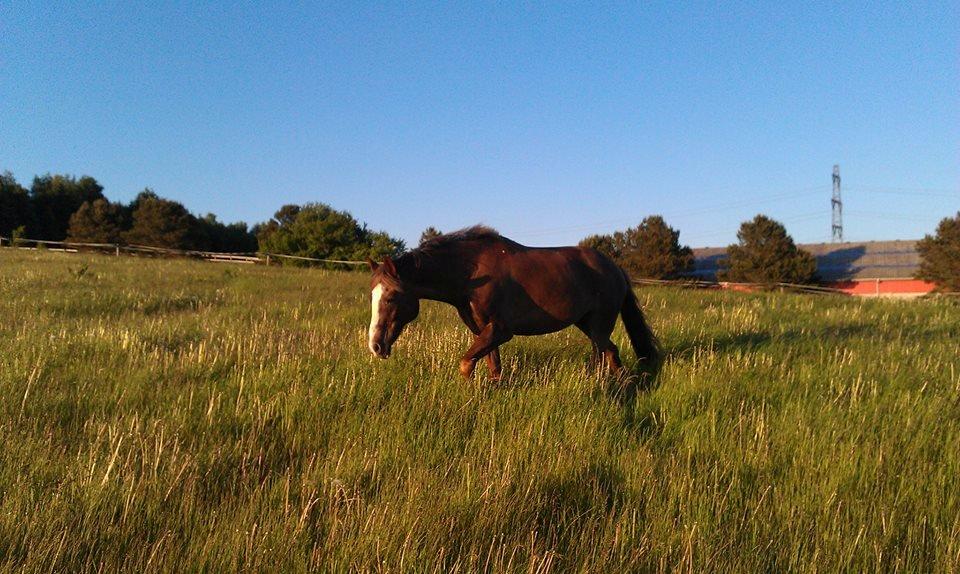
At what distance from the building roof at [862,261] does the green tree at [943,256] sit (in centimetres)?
539

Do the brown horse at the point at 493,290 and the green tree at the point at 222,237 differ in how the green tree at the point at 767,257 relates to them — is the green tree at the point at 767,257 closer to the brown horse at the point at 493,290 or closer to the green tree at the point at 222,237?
the brown horse at the point at 493,290

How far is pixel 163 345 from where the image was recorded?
5.72 metres

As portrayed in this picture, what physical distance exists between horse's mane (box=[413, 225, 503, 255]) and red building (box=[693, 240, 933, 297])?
45537mm

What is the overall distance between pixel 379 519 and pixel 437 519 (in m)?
0.24

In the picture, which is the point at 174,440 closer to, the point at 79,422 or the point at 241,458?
the point at 241,458

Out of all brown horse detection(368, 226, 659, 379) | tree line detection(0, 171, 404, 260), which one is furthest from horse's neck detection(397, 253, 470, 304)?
tree line detection(0, 171, 404, 260)

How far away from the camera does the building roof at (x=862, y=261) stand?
160 feet

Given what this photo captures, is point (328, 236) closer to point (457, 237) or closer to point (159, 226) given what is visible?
point (159, 226)

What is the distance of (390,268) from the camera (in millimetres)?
4484

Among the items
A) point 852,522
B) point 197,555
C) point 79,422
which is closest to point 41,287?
point 79,422

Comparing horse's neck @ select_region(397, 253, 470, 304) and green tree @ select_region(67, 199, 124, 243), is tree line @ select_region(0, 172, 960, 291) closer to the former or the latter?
green tree @ select_region(67, 199, 124, 243)

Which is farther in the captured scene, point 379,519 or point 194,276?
point 194,276

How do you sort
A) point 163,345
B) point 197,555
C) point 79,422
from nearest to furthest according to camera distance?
point 197,555
point 79,422
point 163,345

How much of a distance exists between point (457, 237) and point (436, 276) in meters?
0.63
